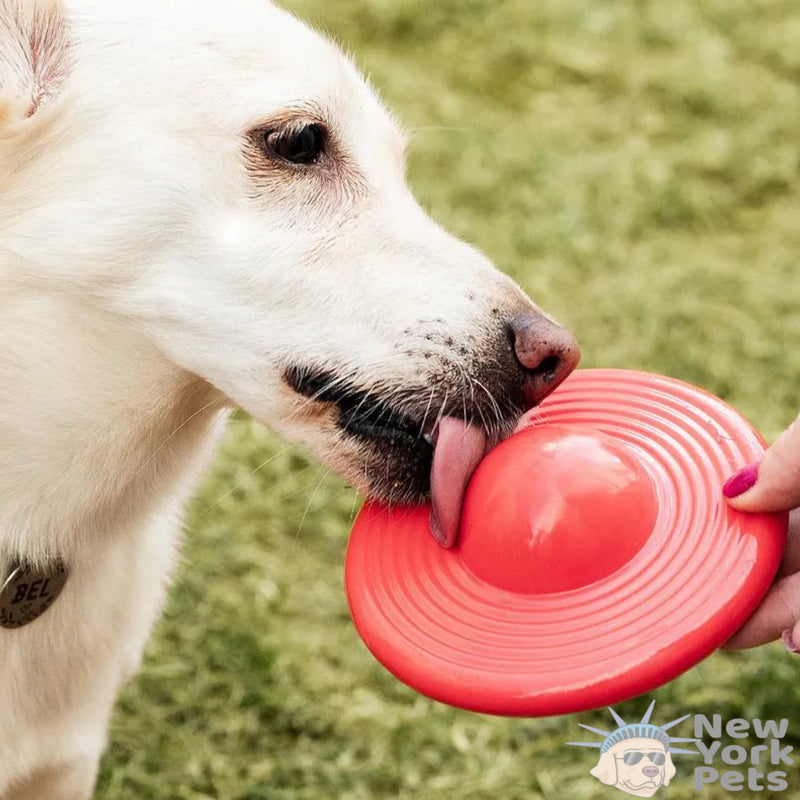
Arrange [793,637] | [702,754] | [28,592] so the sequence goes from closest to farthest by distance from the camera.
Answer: [793,637] < [28,592] < [702,754]

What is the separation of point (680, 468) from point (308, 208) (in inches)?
28.6

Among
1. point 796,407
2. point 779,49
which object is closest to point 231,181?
point 796,407

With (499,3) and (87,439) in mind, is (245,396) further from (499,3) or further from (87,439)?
(499,3)

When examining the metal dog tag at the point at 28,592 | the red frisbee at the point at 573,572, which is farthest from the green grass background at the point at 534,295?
the metal dog tag at the point at 28,592

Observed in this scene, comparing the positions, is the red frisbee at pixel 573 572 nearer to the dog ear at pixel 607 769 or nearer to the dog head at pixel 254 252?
the dog head at pixel 254 252

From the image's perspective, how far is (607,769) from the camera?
279cm

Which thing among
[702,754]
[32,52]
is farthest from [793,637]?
[32,52]

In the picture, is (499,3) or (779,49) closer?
(779,49)

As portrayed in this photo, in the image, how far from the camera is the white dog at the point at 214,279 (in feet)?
6.50

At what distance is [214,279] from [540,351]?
1.70ft

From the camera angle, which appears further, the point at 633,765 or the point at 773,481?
the point at 633,765

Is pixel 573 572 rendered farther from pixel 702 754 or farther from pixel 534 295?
pixel 534 295

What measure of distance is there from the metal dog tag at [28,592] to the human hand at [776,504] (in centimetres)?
115

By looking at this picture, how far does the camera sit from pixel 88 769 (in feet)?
8.14
